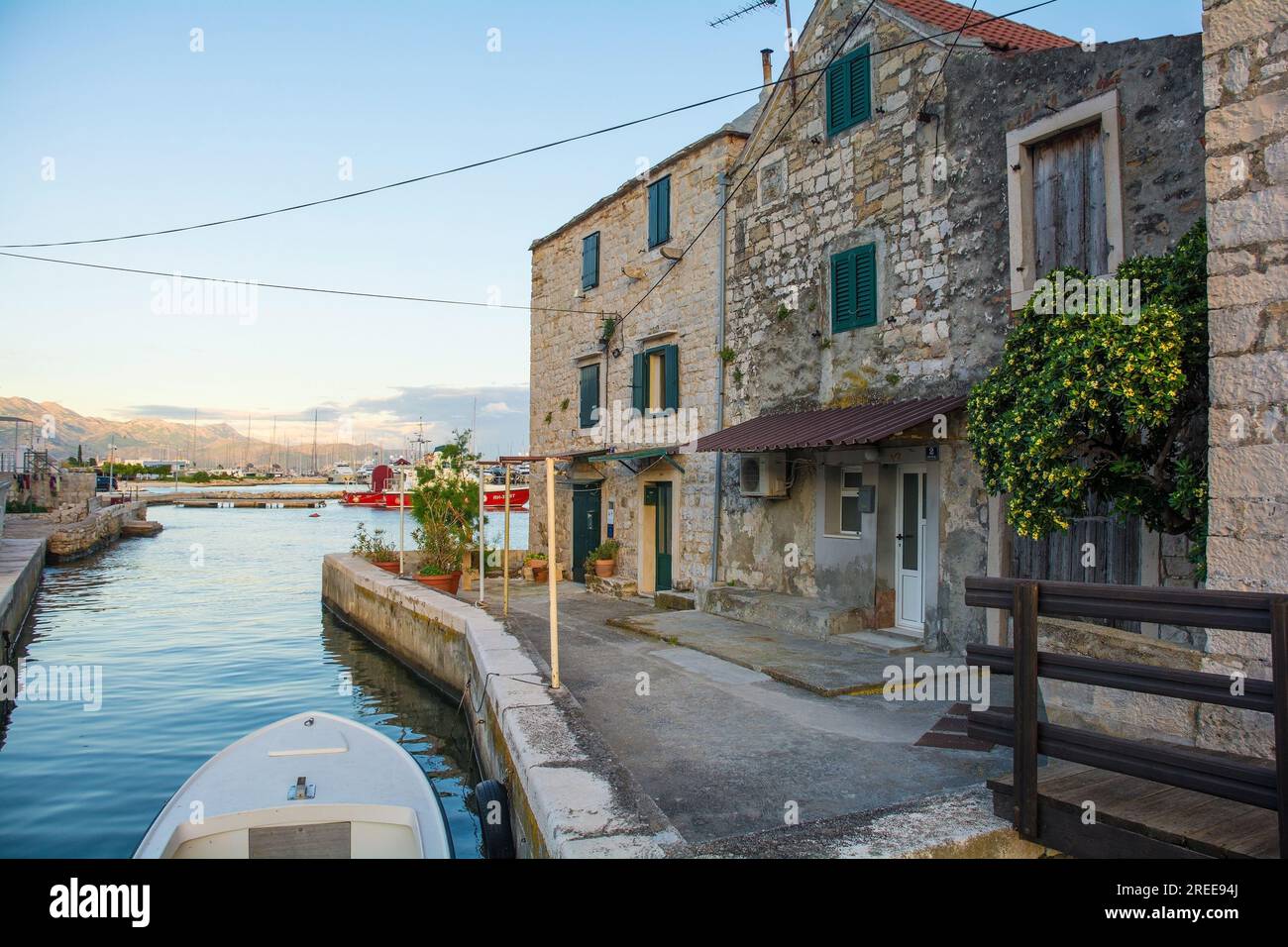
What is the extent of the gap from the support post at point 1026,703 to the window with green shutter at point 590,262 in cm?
1400

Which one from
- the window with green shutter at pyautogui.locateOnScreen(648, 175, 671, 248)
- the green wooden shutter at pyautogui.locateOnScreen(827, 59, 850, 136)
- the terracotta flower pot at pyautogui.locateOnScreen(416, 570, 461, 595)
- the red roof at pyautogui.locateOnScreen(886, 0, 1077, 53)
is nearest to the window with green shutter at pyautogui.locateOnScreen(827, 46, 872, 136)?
the green wooden shutter at pyautogui.locateOnScreen(827, 59, 850, 136)

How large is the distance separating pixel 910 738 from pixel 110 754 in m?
8.64

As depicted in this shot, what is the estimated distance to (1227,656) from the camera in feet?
12.9

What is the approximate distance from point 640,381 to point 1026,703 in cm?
1169

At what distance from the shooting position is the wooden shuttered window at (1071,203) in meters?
7.29

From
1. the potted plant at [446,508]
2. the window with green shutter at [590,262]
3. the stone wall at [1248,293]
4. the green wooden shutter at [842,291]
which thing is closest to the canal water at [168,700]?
the potted plant at [446,508]

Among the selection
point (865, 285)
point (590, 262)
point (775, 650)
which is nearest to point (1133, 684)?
point (775, 650)

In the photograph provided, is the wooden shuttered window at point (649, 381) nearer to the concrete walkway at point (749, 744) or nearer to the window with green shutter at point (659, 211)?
the window with green shutter at point (659, 211)

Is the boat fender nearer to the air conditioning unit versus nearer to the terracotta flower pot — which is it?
the air conditioning unit

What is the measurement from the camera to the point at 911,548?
388 inches

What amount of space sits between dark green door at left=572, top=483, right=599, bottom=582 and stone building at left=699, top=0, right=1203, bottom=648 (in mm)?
4604

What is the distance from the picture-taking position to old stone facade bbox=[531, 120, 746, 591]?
520 inches
